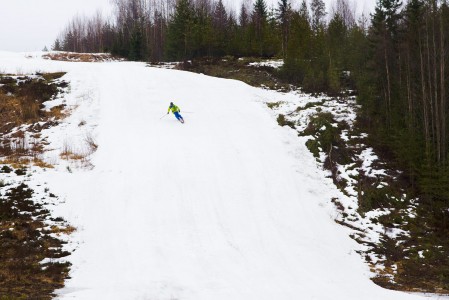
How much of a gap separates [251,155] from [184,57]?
32629 millimetres

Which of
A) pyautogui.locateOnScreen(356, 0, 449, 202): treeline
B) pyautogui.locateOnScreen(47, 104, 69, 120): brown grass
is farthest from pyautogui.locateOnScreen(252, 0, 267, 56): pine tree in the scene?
pyautogui.locateOnScreen(47, 104, 69, 120): brown grass

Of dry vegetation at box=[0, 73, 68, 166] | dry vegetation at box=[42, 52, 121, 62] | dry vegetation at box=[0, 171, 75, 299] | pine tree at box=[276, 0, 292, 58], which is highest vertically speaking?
pine tree at box=[276, 0, 292, 58]

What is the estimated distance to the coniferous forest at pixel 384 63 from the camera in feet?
51.6

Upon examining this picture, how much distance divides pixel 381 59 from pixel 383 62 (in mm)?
226

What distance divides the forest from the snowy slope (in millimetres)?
4353

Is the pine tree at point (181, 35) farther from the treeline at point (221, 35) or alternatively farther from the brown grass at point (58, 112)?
the brown grass at point (58, 112)

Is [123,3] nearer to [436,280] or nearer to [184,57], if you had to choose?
[184,57]

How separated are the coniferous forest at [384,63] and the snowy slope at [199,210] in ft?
14.1

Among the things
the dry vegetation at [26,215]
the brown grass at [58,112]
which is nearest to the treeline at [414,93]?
the dry vegetation at [26,215]

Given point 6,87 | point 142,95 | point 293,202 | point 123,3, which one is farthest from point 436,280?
point 123,3

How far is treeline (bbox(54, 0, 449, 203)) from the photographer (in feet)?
52.4

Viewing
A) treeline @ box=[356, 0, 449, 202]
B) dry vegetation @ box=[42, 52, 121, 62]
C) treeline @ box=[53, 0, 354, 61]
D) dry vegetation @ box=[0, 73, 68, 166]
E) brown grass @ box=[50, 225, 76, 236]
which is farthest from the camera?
dry vegetation @ box=[42, 52, 121, 62]

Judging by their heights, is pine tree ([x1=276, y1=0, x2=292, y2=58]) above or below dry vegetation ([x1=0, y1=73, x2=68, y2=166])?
above

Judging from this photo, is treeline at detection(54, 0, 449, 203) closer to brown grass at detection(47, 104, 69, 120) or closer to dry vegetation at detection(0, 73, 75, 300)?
dry vegetation at detection(0, 73, 75, 300)
